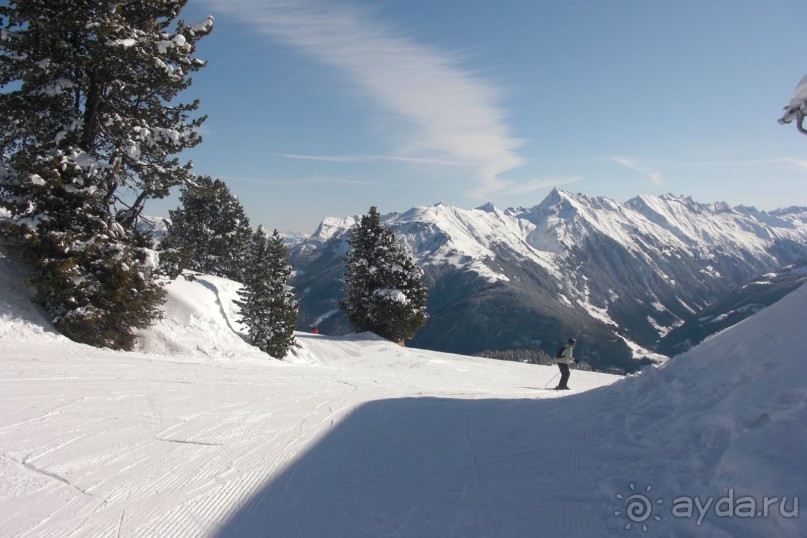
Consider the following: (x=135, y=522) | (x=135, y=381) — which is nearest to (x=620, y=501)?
(x=135, y=522)

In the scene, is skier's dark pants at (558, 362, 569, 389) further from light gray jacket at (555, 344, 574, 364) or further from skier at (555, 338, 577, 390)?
light gray jacket at (555, 344, 574, 364)

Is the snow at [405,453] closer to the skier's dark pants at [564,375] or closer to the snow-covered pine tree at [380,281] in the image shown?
the skier's dark pants at [564,375]

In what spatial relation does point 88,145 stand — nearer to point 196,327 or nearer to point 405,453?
point 196,327

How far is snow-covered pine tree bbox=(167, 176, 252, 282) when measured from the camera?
115 feet

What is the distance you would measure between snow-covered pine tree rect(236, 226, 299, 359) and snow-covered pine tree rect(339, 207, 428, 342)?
9313mm

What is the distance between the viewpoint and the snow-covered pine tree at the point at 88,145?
39.4 ft

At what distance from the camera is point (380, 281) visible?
3281cm

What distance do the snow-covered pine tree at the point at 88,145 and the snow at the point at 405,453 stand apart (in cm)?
320

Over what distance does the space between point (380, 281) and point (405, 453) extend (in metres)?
26.4

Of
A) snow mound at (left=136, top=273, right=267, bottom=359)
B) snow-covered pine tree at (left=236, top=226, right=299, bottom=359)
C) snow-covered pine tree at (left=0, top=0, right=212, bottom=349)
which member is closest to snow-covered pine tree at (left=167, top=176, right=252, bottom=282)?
snow-covered pine tree at (left=236, top=226, right=299, bottom=359)

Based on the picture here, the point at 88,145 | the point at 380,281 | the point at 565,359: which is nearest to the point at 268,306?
the point at 88,145

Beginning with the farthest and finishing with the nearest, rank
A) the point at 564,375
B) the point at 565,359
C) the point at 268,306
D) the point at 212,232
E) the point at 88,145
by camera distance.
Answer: the point at 212,232 → the point at 268,306 → the point at 565,359 → the point at 564,375 → the point at 88,145

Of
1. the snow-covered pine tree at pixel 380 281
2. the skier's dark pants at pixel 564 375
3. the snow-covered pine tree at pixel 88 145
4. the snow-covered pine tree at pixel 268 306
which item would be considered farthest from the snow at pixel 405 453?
the snow-covered pine tree at pixel 380 281

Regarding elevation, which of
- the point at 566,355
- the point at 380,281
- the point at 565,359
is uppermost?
the point at 380,281
